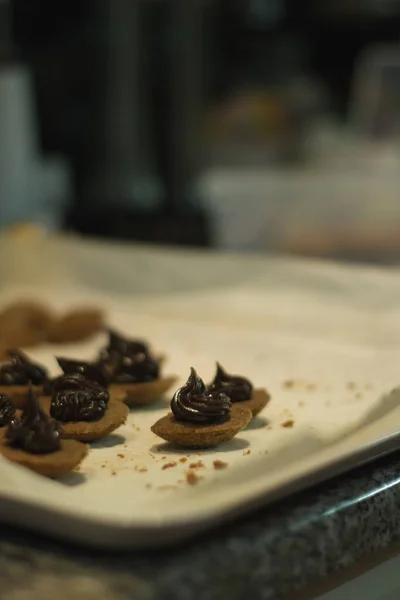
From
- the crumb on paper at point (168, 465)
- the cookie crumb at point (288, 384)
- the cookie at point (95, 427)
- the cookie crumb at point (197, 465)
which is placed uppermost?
the cookie crumb at point (197, 465)

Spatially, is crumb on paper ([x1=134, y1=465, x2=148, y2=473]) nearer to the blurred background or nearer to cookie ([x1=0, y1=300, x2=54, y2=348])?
cookie ([x1=0, y1=300, x2=54, y2=348])

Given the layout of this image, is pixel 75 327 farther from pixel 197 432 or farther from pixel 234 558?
pixel 234 558

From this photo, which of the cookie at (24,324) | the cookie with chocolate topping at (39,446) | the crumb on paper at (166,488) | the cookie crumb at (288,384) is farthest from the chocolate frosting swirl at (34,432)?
the cookie at (24,324)

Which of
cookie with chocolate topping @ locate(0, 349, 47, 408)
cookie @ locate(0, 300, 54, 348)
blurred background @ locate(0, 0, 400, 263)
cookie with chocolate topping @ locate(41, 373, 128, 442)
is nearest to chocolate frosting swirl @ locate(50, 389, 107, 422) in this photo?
cookie with chocolate topping @ locate(41, 373, 128, 442)

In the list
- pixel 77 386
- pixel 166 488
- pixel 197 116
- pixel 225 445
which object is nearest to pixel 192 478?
pixel 166 488

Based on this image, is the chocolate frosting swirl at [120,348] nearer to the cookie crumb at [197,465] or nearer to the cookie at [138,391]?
the cookie at [138,391]

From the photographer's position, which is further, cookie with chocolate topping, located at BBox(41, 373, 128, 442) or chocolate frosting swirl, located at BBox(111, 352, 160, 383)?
chocolate frosting swirl, located at BBox(111, 352, 160, 383)
